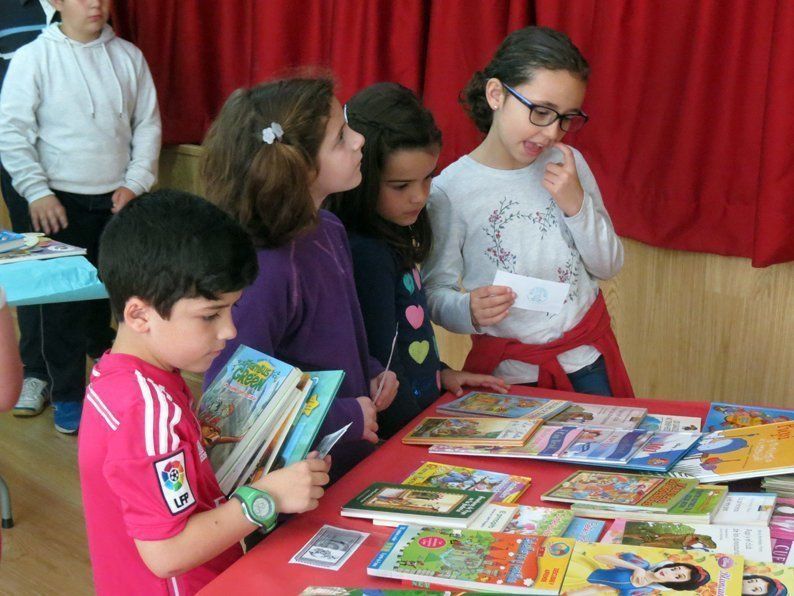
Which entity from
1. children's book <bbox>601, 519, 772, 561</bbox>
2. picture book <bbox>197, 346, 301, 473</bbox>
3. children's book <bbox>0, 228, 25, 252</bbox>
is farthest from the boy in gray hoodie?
children's book <bbox>601, 519, 772, 561</bbox>

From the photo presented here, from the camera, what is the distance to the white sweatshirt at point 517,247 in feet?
6.72

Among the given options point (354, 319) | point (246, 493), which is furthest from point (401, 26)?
point (246, 493)

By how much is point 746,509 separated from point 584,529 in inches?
9.8

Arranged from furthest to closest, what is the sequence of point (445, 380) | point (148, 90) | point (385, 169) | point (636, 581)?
point (148, 90) → point (445, 380) → point (385, 169) → point (636, 581)

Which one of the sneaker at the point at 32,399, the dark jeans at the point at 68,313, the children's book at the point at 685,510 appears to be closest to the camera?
the children's book at the point at 685,510

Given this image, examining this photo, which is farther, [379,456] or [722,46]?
[722,46]

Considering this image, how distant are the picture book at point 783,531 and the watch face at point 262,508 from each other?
0.67m

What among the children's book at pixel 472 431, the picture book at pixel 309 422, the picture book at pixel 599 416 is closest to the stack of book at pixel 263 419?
the picture book at pixel 309 422

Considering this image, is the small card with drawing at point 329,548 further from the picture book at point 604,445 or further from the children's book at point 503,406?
the children's book at point 503,406

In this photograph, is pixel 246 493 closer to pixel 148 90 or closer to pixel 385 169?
pixel 385 169

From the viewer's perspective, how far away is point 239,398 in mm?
1378

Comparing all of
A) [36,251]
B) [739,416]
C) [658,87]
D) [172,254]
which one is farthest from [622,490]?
[36,251]

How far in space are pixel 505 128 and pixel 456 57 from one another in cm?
106

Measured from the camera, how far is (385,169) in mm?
1812
